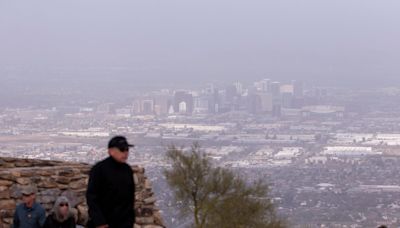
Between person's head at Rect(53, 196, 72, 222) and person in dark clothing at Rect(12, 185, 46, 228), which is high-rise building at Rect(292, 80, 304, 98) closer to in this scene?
person in dark clothing at Rect(12, 185, 46, 228)

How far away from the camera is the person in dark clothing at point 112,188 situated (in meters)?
7.62

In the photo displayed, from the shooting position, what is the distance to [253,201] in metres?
15.7

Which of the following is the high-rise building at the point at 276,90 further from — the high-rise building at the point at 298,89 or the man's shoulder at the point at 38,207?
the man's shoulder at the point at 38,207

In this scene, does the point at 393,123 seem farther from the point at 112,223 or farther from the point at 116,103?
the point at 112,223

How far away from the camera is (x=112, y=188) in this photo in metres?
7.68

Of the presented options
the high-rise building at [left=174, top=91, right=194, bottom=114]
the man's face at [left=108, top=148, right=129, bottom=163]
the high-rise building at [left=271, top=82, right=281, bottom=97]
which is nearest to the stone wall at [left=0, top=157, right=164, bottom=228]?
the man's face at [left=108, top=148, right=129, bottom=163]

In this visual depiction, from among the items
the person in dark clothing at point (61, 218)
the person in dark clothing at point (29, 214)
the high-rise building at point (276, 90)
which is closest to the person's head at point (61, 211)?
the person in dark clothing at point (61, 218)

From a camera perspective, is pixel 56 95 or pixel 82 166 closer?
pixel 82 166

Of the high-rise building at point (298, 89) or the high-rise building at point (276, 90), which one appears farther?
the high-rise building at point (298, 89)

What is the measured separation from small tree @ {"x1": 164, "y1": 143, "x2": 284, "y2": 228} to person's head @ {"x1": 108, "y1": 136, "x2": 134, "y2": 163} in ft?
23.6

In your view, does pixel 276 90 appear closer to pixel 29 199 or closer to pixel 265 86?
pixel 265 86

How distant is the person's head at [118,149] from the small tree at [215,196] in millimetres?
7202

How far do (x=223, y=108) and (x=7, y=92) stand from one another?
16.7 meters

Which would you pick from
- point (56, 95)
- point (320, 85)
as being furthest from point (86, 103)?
point (320, 85)
